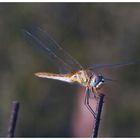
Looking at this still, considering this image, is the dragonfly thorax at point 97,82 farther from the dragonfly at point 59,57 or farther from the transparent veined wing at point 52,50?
the transparent veined wing at point 52,50

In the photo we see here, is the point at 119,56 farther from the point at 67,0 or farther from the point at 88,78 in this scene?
the point at 88,78

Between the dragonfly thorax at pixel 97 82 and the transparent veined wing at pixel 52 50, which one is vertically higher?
the transparent veined wing at pixel 52 50

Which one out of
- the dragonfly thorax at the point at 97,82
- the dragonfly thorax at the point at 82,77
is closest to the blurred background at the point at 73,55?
the dragonfly thorax at the point at 82,77

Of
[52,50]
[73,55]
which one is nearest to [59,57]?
[52,50]

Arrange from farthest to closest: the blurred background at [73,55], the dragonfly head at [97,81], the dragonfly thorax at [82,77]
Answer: the blurred background at [73,55]
the dragonfly thorax at [82,77]
the dragonfly head at [97,81]

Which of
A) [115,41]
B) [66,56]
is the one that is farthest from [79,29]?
[66,56]

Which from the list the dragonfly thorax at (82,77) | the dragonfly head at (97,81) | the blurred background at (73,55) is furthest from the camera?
the blurred background at (73,55)
